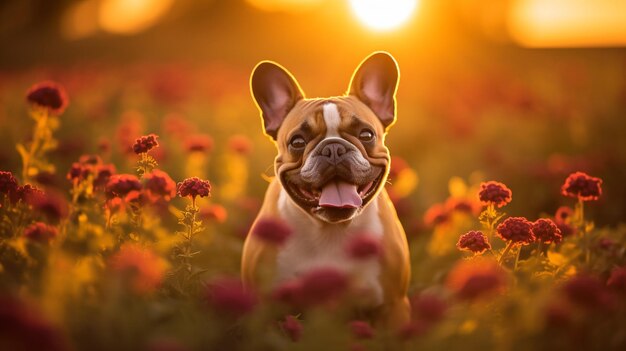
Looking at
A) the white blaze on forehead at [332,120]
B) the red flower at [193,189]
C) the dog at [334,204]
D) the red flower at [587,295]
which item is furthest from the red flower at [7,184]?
the red flower at [587,295]

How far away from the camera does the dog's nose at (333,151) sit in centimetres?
333

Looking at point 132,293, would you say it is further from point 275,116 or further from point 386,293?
point 275,116

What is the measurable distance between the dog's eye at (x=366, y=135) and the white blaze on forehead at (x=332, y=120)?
0.15 m

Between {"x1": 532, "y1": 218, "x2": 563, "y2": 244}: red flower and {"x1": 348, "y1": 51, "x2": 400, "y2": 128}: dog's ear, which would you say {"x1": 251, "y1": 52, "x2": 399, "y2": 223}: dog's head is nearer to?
{"x1": 348, "y1": 51, "x2": 400, "y2": 128}: dog's ear

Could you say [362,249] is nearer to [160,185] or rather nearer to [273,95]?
[160,185]

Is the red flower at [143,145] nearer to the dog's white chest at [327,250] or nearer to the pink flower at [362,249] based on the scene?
the dog's white chest at [327,250]

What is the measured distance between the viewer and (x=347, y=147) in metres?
3.39

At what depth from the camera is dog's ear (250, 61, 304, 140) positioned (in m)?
3.99

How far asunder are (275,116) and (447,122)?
526 cm

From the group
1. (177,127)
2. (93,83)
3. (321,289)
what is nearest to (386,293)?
(321,289)

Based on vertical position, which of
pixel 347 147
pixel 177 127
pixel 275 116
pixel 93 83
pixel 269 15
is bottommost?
pixel 347 147

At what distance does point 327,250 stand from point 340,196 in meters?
0.31

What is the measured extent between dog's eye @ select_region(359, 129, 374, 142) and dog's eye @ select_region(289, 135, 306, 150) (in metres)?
0.35

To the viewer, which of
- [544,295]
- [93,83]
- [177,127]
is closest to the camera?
[544,295]
